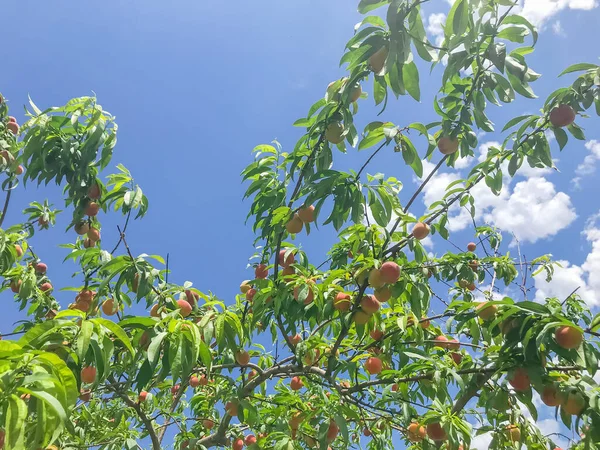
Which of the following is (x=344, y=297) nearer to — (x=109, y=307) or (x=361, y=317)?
(x=361, y=317)

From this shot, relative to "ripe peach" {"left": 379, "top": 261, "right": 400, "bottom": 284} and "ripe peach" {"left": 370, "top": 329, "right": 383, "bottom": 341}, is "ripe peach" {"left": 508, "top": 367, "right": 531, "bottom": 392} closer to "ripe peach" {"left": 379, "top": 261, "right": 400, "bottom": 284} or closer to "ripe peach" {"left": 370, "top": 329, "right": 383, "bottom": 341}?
"ripe peach" {"left": 379, "top": 261, "right": 400, "bottom": 284}

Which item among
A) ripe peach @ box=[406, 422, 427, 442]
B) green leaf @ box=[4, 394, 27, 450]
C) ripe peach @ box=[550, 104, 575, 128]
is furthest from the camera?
ripe peach @ box=[406, 422, 427, 442]

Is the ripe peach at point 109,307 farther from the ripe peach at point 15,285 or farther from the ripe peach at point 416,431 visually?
the ripe peach at point 416,431

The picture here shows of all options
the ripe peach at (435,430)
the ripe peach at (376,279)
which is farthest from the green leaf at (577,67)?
the ripe peach at (435,430)

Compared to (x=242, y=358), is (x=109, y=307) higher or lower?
higher

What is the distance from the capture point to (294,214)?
7.38 feet

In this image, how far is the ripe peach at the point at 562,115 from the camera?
1912mm

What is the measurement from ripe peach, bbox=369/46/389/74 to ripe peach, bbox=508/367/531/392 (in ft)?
4.20

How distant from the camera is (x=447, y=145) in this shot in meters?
2.04

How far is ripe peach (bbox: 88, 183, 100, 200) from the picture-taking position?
250cm

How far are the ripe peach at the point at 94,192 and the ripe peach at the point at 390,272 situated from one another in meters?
1.67

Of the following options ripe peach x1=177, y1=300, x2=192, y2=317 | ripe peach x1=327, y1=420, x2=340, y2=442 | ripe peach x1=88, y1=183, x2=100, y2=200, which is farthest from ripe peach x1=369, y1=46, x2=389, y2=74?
ripe peach x1=88, y1=183, x2=100, y2=200

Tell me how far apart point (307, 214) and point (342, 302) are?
47 cm

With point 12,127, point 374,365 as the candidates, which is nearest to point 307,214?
point 374,365
